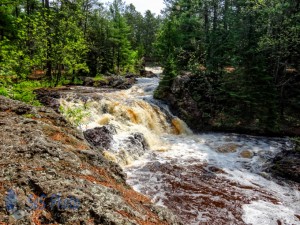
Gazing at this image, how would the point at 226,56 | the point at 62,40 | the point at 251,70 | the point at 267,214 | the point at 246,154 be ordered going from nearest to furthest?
the point at 267,214 < the point at 246,154 < the point at 251,70 < the point at 62,40 < the point at 226,56

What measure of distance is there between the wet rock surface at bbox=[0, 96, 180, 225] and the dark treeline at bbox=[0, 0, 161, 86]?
446 cm

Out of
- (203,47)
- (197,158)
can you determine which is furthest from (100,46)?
(197,158)

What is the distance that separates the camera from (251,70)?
18406 mm

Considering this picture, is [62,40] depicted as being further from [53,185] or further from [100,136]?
[53,185]

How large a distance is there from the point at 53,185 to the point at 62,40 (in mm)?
18026

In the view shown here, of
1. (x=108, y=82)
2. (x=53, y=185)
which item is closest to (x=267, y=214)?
(x=53, y=185)

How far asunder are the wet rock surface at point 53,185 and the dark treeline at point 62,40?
4464mm

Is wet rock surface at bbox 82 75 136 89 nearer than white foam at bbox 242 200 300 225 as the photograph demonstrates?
No

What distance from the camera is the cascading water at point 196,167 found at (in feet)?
27.9

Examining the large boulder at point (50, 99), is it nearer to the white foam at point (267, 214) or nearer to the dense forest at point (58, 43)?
the dense forest at point (58, 43)

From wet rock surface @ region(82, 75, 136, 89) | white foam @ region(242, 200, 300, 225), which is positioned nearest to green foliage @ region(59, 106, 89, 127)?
white foam @ region(242, 200, 300, 225)

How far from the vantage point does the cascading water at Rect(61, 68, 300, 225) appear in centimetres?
849

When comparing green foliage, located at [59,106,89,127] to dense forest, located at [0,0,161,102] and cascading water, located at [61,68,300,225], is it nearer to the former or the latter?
cascading water, located at [61,68,300,225]

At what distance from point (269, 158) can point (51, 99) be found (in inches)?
528
